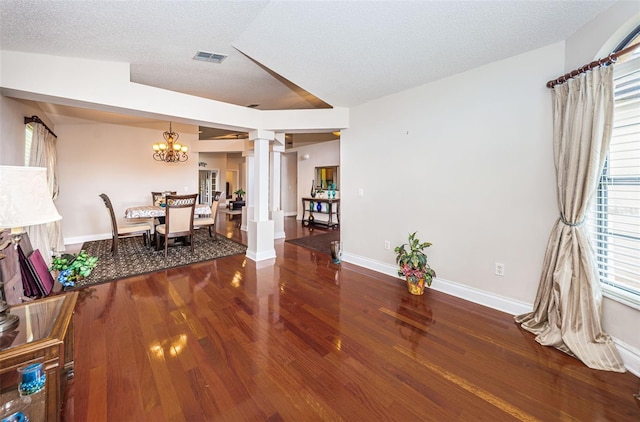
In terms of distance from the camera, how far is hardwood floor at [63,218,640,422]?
4.73 ft

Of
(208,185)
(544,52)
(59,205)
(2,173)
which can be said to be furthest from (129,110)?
(208,185)

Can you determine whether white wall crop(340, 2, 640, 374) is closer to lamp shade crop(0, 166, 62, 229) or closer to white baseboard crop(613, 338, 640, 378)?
white baseboard crop(613, 338, 640, 378)

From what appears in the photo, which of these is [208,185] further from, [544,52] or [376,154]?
[544,52]

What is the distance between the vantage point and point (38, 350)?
107 centimetres

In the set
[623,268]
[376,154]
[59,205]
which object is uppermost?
[376,154]

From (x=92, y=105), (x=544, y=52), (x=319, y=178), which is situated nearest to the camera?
(x=544, y=52)

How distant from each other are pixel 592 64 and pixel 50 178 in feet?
22.0

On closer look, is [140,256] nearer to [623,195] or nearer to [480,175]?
[480,175]

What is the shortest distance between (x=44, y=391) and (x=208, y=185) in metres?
10.9

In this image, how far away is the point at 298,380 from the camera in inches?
65.2

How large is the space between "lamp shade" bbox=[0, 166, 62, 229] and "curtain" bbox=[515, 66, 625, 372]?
11.0 ft

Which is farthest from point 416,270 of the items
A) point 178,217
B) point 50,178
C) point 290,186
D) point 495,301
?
point 290,186

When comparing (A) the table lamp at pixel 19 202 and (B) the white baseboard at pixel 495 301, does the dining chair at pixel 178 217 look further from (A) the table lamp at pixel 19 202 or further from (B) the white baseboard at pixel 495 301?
(B) the white baseboard at pixel 495 301

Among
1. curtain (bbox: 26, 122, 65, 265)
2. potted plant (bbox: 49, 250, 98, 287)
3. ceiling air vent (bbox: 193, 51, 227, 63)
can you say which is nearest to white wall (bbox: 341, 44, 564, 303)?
ceiling air vent (bbox: 193, 51, 227, 63)
